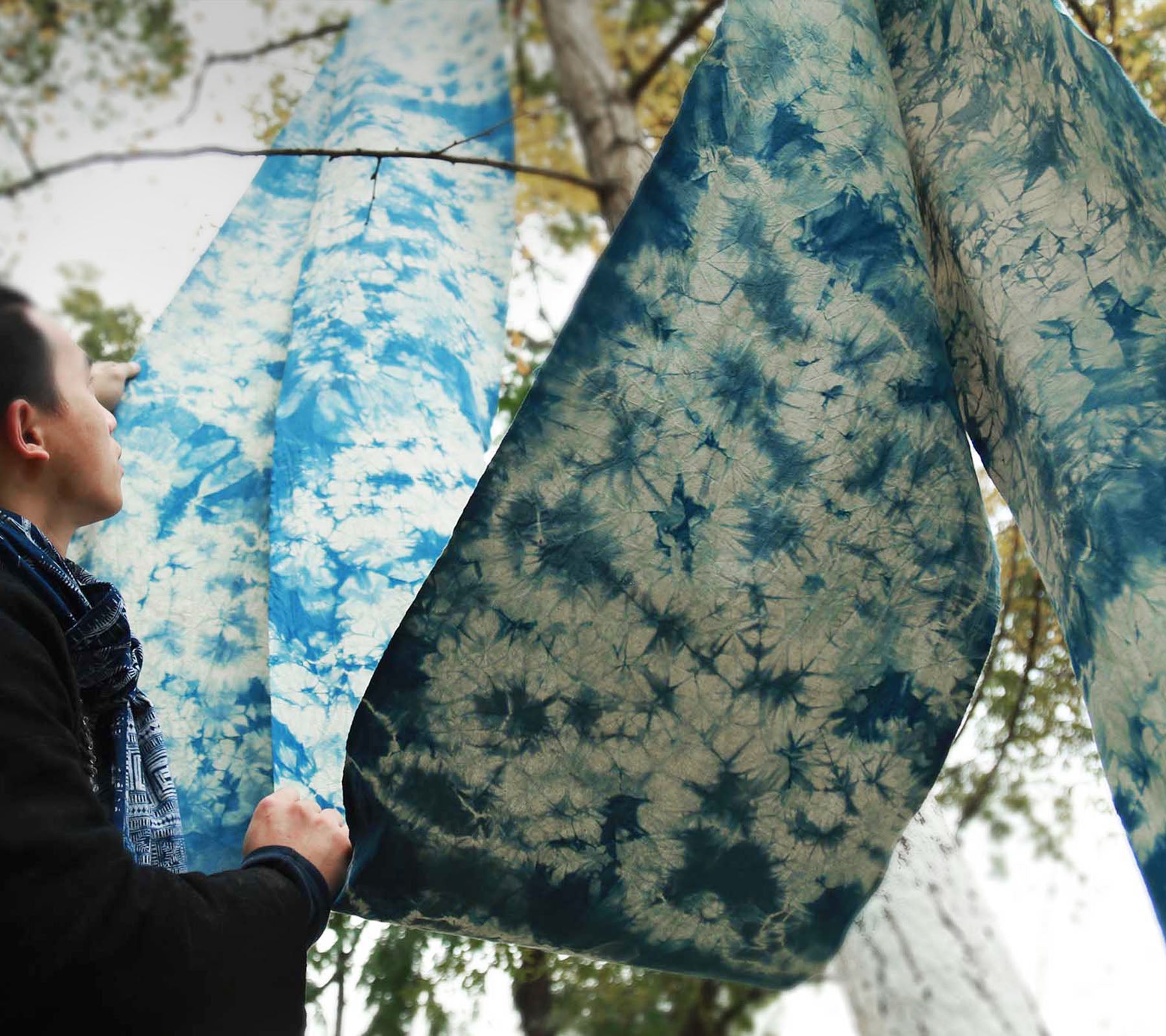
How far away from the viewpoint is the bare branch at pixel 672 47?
2.63 metres

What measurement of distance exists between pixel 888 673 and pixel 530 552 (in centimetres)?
41

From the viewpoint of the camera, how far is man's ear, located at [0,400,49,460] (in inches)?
39.2

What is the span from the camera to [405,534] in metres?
1.51

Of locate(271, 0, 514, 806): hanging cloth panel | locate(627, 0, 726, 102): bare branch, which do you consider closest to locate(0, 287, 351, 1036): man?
locate(271, 0, 514, 806): hanging cloth panel

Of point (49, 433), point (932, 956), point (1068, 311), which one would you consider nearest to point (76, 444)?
point (49, 433)

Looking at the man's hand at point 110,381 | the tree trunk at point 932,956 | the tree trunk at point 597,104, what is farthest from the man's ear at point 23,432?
the tree trunk at point 597,104

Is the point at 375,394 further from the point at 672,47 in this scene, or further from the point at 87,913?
the point at 672,47

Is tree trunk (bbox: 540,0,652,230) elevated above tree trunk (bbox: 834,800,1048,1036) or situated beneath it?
elevated above

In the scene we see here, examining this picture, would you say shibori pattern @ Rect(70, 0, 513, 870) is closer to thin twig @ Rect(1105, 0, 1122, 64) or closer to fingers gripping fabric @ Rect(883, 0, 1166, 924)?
fingers gripping fabric @ Rect(883, 0, 1166, 924)

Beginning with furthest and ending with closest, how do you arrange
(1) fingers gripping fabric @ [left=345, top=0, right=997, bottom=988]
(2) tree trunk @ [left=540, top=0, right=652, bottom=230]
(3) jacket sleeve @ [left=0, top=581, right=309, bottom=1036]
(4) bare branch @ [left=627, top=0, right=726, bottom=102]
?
(4) bare branch @ [left=627, top=0, right=726, bottom=102] → (2) tree trunk @ [left=540, top=0, right=652, bottom=230] → (1) fingers gripping fabric @ [left=345, top=0, right=997, bottom=988] → (3) jacket sleeve @ [left=0, top=581, right=309, bottom=1036]

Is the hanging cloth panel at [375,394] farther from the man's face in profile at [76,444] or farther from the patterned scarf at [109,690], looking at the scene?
the man's face in profile at [76,444]

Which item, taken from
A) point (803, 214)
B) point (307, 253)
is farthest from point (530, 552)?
point (307, 253)

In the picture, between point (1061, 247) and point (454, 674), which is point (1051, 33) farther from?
point (454, 674)

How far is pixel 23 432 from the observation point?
3.31 feet
